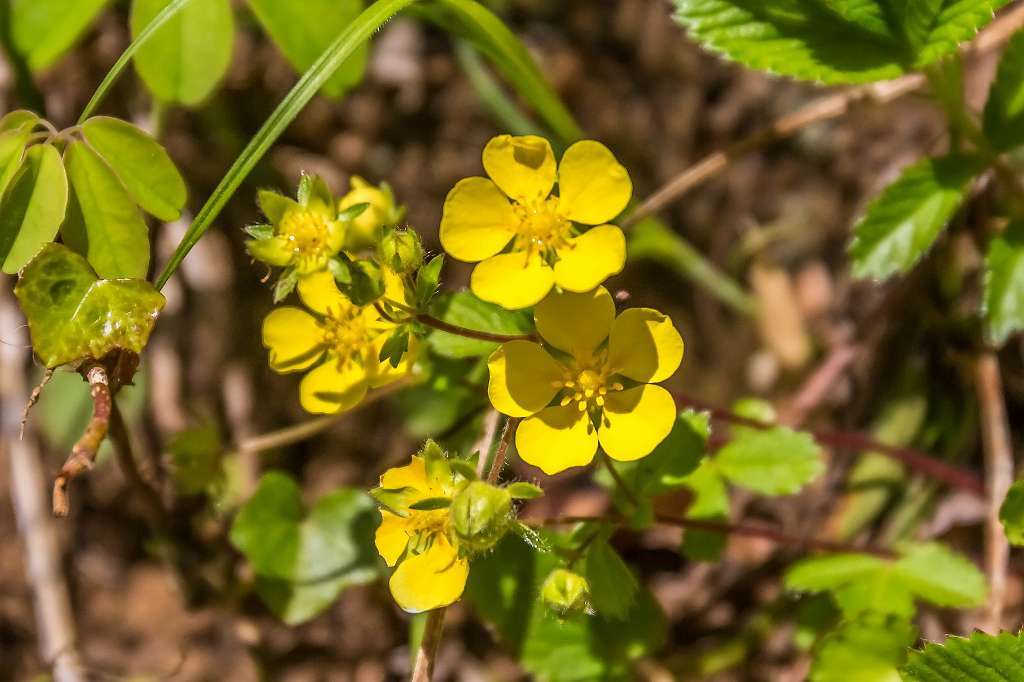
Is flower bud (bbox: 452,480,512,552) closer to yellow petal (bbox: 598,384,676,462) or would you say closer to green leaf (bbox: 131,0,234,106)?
yellow petal (bbox: 598,384,676,462)

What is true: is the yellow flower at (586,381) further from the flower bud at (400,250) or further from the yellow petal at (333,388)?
the yellow petal at (333,388)

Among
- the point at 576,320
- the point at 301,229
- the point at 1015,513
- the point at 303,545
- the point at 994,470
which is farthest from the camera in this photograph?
the point at 994,470

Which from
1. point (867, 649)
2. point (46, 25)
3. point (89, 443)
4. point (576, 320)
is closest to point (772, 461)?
point (867, 649)

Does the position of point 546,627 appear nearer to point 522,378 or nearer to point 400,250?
point 522,378

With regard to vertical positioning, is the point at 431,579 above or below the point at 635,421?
below

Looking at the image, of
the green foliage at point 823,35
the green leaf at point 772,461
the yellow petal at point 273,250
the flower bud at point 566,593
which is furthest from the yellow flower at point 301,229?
the green leaf at point 772,461
